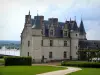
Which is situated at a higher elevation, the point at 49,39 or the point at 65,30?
the point at 65,30

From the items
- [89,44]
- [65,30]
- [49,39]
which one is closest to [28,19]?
[49,39]

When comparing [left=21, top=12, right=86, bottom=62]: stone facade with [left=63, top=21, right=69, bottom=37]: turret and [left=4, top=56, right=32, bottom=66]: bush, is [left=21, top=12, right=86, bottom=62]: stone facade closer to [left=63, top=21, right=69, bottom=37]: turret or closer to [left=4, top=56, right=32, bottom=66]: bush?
[left=63, top=21, right=69, bottom=37]: turret

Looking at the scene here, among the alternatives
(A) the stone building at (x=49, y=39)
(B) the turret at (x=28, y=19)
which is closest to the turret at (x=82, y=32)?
(A) the stone building at (x=49, y=39)

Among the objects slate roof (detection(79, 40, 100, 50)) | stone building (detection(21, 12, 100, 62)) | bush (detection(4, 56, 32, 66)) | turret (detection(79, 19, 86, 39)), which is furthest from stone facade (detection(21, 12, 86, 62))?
bush (detection(4, 56, 32, 66))

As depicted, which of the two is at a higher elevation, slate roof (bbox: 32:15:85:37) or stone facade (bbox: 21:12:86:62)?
slate roof (bbox: 32:15:85:37)

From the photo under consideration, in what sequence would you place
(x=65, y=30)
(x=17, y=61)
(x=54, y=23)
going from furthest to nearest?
(x=65, y=30), (x=54, y=23), (x=17, y=61)

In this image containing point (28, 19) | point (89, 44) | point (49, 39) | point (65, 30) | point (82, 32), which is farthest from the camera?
point (82, 32)

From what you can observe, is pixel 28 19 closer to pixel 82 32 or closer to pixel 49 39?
pixel 49 39

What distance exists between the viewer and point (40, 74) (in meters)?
26.4

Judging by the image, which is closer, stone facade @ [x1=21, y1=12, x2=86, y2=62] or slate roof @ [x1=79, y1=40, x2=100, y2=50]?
stone facade @ [x1=21, y1=12, x2=86, y2=62]

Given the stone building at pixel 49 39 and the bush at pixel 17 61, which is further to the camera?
the stone building at pixel 49 39

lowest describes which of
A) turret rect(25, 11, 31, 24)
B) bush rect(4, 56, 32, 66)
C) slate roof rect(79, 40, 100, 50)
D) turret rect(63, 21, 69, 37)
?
bush rect(4, 56, 32, 66)

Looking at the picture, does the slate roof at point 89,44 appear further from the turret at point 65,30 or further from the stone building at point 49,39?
the turret at point 65,30

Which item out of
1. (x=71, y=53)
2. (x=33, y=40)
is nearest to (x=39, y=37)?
(x=33, y=40)
